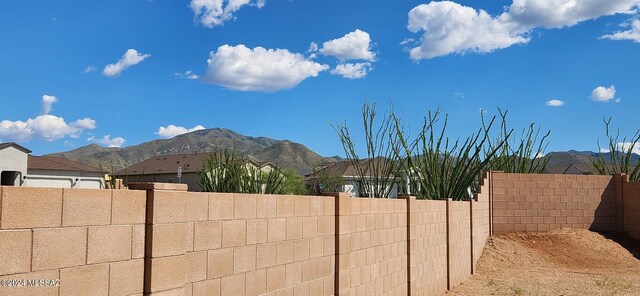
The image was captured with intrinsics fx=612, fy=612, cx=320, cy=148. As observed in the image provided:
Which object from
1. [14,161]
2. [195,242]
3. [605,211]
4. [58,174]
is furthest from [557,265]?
[58,174]

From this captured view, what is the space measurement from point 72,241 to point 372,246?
531 centimetres

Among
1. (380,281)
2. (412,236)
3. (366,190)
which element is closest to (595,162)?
(366,190)

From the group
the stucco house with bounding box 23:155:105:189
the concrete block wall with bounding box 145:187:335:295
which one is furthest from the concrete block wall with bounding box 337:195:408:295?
the stucco house with bounding box 23:155:105:189

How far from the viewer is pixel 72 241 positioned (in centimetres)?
374

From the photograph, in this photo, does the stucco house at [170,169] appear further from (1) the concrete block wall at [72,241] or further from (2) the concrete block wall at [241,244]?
(1) the concrete block wall at [72,241]

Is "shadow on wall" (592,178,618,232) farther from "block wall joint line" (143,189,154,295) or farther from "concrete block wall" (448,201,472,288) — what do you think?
"block wall joint line" (143,189,154,295)

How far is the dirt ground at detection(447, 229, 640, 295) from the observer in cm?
1288

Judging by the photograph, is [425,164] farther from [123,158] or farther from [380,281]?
[123,158]

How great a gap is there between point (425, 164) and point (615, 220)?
7.55 meters

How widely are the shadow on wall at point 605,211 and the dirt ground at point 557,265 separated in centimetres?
52

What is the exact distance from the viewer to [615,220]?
1980cm

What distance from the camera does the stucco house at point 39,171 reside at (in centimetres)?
3891

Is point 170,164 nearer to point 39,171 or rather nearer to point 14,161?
point 39,171

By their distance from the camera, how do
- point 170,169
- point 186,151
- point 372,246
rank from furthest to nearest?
point 186,151 < point 170,169 < point 372,246
